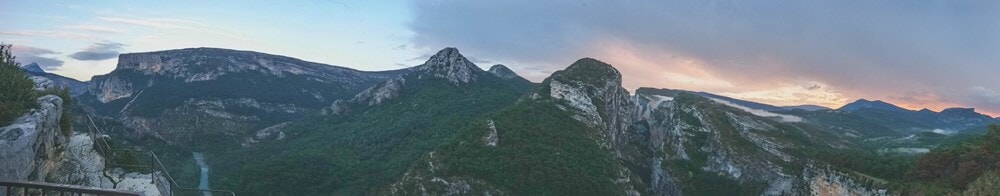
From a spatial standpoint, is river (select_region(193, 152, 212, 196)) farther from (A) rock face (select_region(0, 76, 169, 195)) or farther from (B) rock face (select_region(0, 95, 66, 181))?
(B) rock face (select_region(0, 95, 66, 181))

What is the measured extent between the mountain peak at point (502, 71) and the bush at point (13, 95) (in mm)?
136890

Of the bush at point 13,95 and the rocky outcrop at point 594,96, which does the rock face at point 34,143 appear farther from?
the rocky outcrop at point 594,96

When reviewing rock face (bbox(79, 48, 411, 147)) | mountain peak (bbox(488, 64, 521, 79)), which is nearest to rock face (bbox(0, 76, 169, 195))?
rock face (bbox(79, 48, 411, 147))

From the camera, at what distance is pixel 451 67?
395 ft

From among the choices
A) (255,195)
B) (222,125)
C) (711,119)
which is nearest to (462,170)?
(255,195)

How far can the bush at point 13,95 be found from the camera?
15.9m

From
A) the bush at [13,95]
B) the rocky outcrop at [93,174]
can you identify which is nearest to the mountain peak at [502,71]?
the rocky outcrop at [93,174]

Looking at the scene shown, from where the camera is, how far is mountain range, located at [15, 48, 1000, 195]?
6375 centimetres

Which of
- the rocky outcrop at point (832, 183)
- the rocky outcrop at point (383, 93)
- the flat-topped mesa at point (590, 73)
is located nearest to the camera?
the rocky outcrop at point (832, 183)

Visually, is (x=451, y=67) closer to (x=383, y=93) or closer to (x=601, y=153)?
(x=383, y=93)

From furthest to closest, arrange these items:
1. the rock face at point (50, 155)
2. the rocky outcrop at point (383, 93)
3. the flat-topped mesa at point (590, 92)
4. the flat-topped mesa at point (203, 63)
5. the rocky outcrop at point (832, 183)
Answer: the flat-topped mesa at point (203, 63)
the rocky outcrop at point (383, 93)
the flat-topped mesa at point (590, 92)
the rocky outcrop at point (832, 183)
the rock face at point (50, 155)

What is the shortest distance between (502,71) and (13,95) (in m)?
146

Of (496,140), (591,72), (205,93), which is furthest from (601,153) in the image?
(205,93)

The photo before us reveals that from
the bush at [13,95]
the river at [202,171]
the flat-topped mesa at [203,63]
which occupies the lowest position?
the river at [202,171]
